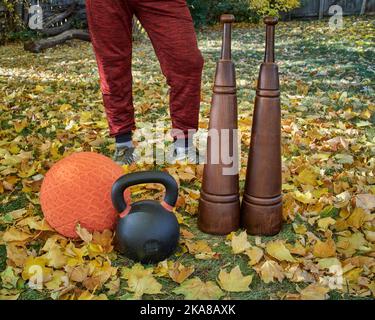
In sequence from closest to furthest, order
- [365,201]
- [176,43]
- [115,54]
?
[365,201], [176,43], [115,54]

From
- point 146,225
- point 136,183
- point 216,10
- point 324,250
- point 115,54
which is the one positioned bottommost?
point 216,10

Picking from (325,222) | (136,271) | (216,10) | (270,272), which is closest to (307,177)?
(325,222)

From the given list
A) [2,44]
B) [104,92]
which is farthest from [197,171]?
[2,44]

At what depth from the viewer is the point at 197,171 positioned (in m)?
2.63

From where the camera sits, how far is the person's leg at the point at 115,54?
8.08 feet

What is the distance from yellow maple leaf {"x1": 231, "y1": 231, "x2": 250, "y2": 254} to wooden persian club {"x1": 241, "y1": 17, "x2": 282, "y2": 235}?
0.28 ft

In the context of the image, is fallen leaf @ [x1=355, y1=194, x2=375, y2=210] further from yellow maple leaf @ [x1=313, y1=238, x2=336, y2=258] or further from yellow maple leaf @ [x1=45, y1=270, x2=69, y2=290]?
yellow maple leaf @ [x1=45, y1=270, x2=69, y2=290]

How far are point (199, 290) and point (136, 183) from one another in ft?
1.47

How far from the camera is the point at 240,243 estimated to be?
73.8 inches

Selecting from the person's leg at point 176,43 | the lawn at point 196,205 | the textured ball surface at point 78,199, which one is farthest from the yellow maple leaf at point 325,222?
the person's leg at point 176,43

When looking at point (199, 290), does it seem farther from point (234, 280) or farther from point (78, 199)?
point (78, 199)

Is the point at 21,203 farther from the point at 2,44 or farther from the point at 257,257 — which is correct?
the point at 2,44

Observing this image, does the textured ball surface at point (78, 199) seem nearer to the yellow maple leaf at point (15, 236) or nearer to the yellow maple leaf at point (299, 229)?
the yellow maple leaf at point (15, 236)

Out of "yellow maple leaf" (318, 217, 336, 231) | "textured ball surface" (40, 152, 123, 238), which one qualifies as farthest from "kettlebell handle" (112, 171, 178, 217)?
"yellow maple leaf" (318, 217, 336, 231)
